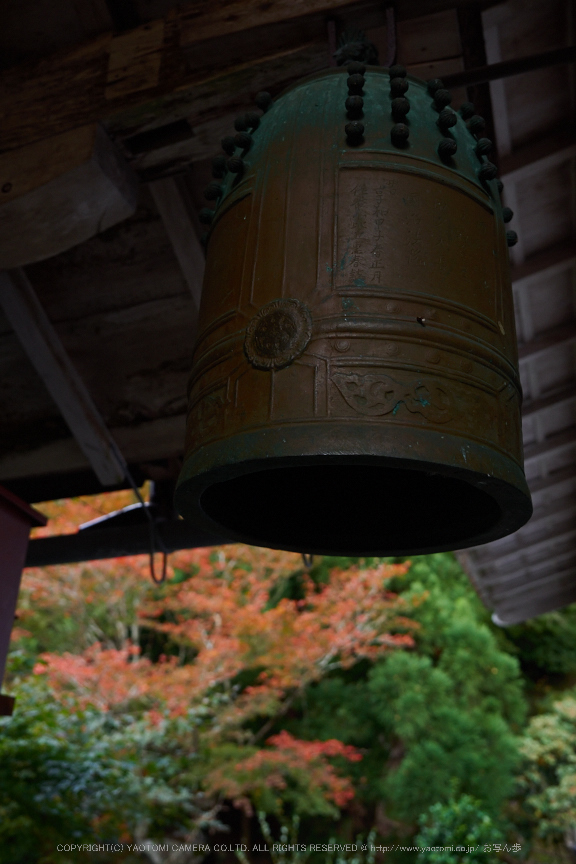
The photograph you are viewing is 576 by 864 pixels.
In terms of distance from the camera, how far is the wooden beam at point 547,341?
297 cm

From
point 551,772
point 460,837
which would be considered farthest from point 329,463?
point 551,772

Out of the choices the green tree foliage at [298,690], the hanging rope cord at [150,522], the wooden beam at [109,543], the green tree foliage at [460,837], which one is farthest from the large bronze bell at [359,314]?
the green tree foliage at [460,837]

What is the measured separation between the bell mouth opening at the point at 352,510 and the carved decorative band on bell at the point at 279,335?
0.27 metres

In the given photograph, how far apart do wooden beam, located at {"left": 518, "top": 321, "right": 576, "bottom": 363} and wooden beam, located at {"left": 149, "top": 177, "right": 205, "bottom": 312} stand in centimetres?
148

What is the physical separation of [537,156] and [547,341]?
3.13 ft

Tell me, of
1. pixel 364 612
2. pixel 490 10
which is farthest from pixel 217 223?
pixel 364 612

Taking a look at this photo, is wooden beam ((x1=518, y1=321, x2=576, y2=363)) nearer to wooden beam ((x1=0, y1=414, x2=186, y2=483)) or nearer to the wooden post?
wooden beam ((x1=0, y1=414, x2=186, y2=483))

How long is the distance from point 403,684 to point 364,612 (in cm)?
103

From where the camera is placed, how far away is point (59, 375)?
2.49 m

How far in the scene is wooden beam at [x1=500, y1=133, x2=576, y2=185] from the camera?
2240 mm

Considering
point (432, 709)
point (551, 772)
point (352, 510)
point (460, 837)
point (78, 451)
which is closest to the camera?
point (352, 510)

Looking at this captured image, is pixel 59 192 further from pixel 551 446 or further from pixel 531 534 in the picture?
pixel 531 534

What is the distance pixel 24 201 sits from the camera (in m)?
1.60

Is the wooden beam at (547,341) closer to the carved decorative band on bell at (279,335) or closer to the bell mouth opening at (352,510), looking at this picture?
the bell mouth opening at (352,510)
